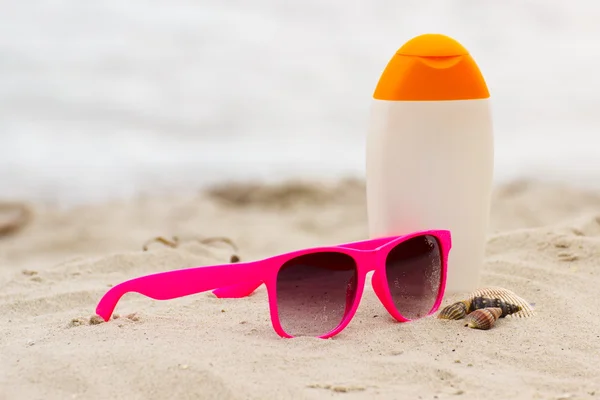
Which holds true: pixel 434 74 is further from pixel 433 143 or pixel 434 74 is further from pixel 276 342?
pixel 276 342

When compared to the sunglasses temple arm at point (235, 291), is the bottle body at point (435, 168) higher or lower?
higher

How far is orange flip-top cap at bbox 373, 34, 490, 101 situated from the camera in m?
1.88

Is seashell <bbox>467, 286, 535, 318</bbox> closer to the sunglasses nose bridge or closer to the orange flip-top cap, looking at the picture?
the sunglasses nose bridge

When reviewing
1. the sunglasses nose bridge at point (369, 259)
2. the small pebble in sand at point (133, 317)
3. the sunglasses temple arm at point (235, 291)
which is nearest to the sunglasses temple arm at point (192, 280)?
the small pebble in sand at point (133, 317)

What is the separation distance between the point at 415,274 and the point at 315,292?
247 millimetres

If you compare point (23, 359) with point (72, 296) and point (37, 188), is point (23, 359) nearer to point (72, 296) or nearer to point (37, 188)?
point (72, 296)

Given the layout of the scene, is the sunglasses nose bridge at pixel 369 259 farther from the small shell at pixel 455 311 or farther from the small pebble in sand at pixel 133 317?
the small pebble in sand at pixel 133 317

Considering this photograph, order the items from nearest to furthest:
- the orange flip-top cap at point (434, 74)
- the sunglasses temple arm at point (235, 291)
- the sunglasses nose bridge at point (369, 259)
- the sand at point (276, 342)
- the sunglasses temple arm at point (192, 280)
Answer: the sand at point (276, 342), the sunglasses temple arm at point (192, 280), the sunglasses nose bridge at point (369, 259), the orange flip-top cap at point (434, 74), the sunglasses temple arm at point (235, 291)

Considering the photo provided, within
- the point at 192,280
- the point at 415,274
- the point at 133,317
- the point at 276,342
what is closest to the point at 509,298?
the point at 415,274

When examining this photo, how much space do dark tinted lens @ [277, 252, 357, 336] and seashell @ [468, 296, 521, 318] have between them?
27 centimetres

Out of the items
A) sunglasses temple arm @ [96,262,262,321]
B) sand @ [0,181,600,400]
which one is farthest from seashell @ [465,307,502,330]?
A: sunglasses temple arm @ [96,262,262,321]

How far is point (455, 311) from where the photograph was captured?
177 cm

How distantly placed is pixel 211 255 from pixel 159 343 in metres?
1.02

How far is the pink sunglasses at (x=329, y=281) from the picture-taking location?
64.7 inches
